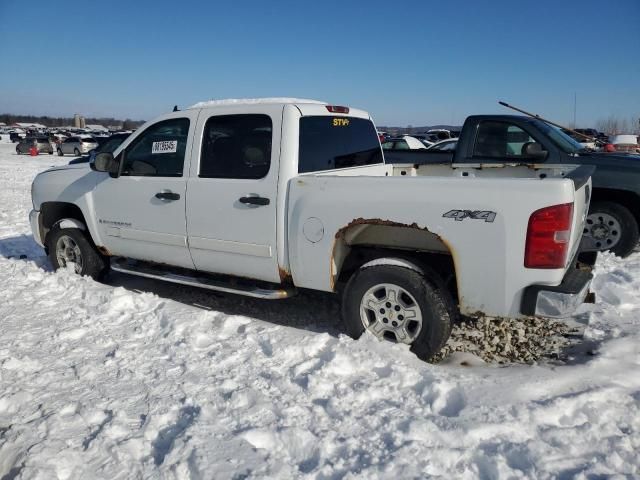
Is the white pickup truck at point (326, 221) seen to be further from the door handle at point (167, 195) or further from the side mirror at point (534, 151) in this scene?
the side mirror at point (534, 151)

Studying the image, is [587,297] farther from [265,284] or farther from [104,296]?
[104,296]

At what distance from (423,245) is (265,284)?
1.49m

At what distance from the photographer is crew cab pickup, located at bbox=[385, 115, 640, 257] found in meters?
6.22

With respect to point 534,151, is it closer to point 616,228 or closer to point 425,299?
point 616,228

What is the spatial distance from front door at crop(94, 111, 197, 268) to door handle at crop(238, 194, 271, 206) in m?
0.72

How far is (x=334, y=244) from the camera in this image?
3.87m

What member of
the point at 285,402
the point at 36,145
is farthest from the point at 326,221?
the point at 36,145

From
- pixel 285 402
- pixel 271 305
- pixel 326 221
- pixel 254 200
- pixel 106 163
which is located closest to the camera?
pixel 285 402

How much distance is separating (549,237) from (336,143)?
2.10 metres

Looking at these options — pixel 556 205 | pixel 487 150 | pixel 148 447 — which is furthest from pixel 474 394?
pixel 487 150

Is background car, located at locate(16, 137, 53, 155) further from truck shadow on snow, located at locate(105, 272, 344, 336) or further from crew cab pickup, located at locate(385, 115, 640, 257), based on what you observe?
crew cab pickup, located at locate(385, 115, 640, 257)

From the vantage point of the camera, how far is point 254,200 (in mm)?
4141

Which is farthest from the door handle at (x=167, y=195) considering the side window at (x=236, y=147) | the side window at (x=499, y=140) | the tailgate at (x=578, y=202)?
the side window at (x=499, y=140)

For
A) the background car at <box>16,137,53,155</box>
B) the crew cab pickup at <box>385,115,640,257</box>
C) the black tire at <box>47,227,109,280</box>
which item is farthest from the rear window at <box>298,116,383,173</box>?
the background car at <box>16,137,53,155</box>
